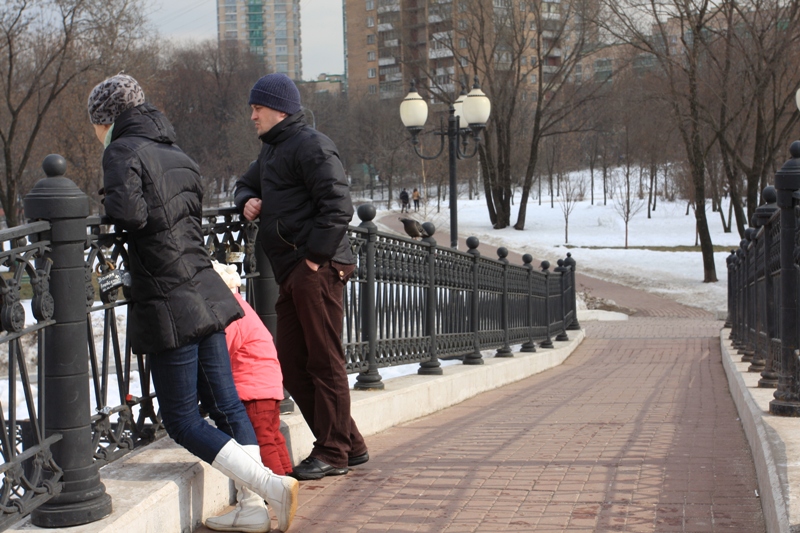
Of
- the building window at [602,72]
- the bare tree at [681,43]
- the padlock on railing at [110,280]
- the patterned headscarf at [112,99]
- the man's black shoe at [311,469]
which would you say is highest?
the building window at [602,72]

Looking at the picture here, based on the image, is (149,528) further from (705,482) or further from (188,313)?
(705,482)

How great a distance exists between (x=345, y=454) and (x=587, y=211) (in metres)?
55.6

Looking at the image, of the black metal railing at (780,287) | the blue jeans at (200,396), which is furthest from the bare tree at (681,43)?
the blue jeans at (200,396)

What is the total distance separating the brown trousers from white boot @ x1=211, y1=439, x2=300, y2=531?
95 cm

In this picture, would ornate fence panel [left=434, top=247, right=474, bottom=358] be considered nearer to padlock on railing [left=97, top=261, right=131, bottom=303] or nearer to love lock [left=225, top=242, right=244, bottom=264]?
love lock [left=225, top=242, right=244, bottom=264]

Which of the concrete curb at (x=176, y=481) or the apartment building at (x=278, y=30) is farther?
the apartment building at (x=278, y=30)

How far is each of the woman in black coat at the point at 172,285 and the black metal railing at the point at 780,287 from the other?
9.59 feet

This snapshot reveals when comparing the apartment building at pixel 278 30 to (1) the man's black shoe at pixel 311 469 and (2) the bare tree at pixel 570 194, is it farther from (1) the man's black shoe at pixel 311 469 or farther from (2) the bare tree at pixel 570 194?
(1) the man's black shoe at pixel 311 469

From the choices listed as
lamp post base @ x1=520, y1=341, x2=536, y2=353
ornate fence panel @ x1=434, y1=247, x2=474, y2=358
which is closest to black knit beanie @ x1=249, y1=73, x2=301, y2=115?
ornate fence panel @ x1=434, y1=247, x2=474, y2=358

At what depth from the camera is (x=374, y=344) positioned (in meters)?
6.46

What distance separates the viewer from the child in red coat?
415 centimetres

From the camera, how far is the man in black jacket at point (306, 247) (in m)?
4.29

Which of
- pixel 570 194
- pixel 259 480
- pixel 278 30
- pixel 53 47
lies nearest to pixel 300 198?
pixel 259 480

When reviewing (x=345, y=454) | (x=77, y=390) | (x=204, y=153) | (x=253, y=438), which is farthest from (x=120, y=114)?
(x=204, y=153)
